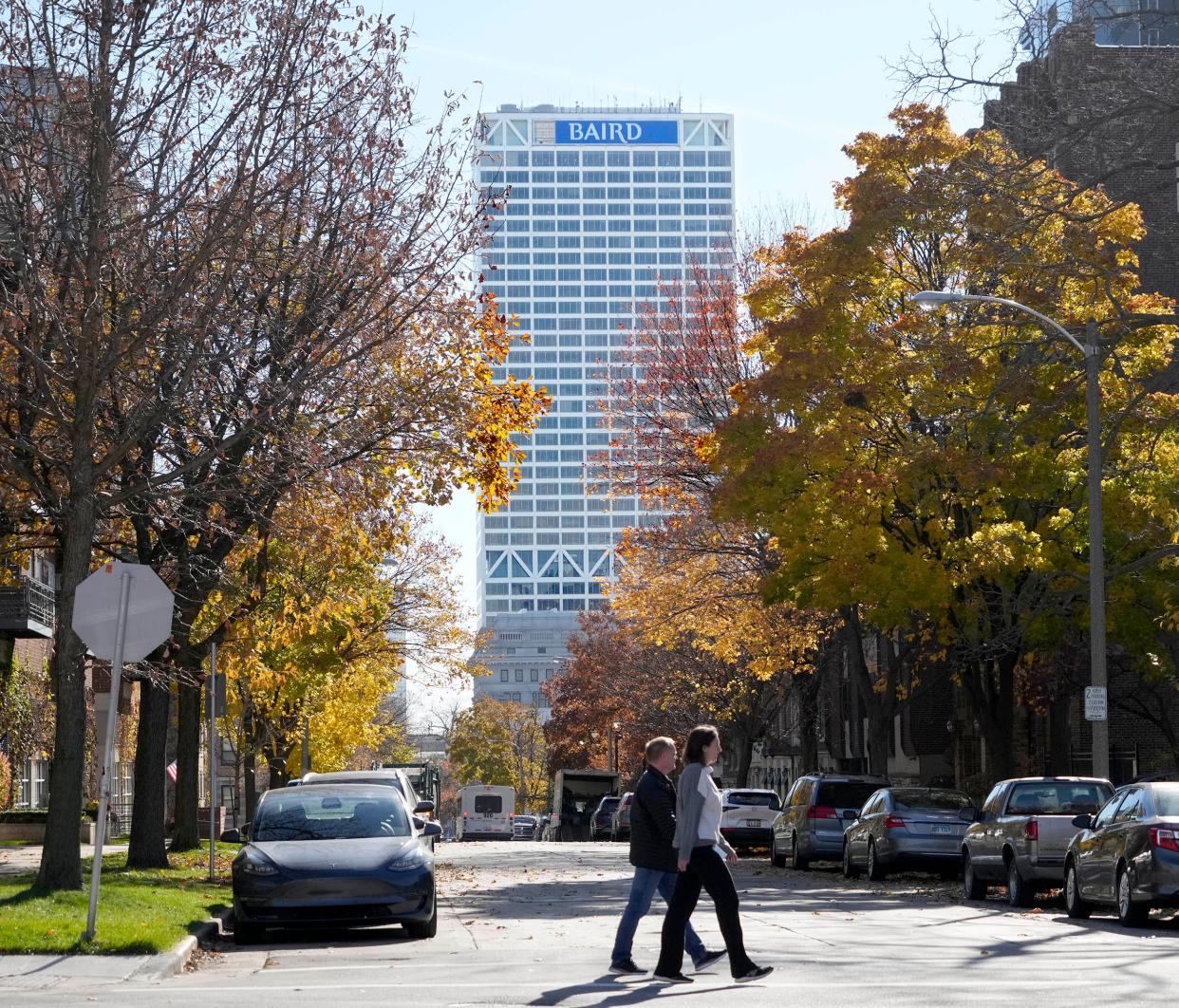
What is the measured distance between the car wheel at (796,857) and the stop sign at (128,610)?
20.7 metres

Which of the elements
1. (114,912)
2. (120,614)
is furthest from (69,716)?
(120,614)

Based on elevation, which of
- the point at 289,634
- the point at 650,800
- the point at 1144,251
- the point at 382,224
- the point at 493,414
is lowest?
the point at 650,800

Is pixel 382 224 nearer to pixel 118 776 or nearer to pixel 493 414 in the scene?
pixel 493 414

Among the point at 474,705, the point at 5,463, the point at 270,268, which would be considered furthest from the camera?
the point at 474,705

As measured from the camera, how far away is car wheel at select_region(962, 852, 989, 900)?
931 inches

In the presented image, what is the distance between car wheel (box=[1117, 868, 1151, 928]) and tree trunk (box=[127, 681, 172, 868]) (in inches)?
546

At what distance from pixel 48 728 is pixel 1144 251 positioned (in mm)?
30785

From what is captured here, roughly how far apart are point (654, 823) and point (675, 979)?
1.11 metres

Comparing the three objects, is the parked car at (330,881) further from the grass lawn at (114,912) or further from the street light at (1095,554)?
the street light at (1095,554)

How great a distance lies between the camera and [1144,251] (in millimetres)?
45812

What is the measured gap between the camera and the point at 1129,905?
58.8 ft

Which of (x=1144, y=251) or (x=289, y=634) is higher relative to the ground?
(x=1144, y=251)

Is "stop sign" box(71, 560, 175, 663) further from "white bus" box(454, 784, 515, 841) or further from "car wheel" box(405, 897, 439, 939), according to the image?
"white bus" box(454, 784, 515, 841)

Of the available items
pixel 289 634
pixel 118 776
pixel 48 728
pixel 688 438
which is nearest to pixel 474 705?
pixel 118 776
